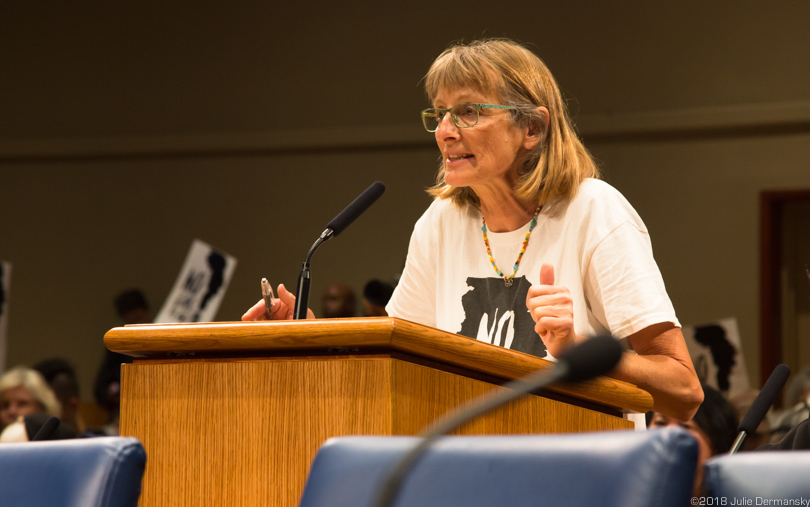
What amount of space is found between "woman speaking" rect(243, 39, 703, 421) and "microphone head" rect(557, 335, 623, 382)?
94 cm

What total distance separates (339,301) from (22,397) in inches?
90.5

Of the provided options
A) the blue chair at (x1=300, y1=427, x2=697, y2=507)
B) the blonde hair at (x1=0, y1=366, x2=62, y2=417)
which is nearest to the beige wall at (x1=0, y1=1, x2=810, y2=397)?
the blonde hair at (x1=0, y1=366, x2=62, y2=417)

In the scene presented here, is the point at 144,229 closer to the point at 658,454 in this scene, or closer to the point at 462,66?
the point at 462,66

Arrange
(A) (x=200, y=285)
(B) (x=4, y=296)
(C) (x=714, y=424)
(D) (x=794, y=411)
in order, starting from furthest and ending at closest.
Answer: (B) (x=4, y=296) → (A) (x=200, y=285) → (D) (x=794, y=411) → (C) (x=714, y=424)

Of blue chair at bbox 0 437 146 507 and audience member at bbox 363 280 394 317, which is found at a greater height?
audience member at bbox 363 280 394 317

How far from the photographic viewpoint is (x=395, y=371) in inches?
52.8

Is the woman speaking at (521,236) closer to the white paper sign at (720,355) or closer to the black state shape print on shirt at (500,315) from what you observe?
the black state shape print on shirt at (500,315)

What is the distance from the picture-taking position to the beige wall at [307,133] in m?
6.60

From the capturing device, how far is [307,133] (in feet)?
24.8

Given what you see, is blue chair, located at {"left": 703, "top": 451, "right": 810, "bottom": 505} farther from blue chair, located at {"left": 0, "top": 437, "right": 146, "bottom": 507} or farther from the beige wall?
the beige wall

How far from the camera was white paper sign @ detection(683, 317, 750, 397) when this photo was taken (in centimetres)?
538

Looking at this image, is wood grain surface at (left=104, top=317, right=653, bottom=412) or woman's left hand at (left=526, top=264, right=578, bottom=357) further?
woman's left hand at (left=526, top=264, right=578, bottom=357)

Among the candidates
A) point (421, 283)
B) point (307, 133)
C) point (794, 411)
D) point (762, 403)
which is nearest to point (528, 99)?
point (421, 283)

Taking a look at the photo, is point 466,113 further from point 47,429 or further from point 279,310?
point 47,429
